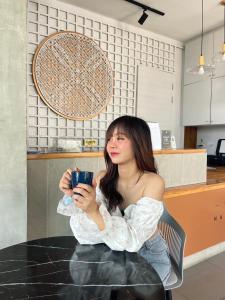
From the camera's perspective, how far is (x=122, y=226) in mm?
859

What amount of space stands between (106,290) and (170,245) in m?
0.78

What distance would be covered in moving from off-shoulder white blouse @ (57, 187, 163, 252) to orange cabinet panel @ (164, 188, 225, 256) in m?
1.14

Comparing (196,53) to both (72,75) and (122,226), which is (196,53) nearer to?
(72,75)

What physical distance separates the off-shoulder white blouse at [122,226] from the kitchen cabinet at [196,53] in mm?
2950

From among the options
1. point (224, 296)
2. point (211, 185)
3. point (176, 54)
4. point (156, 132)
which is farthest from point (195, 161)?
point (176, 54)

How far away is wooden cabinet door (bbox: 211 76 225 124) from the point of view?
3174 millimetres

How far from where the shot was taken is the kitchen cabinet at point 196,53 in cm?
331

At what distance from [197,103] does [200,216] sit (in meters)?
1.82

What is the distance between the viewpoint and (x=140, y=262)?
848mm

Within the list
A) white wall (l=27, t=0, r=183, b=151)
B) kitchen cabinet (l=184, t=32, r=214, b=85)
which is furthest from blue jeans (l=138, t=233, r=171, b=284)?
kitchen cabinet (l=184, t=32, r=214, b=85)

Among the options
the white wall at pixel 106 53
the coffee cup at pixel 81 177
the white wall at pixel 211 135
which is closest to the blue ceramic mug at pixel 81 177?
the coffee cup at pixel 81 177

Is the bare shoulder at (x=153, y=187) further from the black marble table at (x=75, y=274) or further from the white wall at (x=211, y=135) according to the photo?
the white wall at (x=211, y=135)

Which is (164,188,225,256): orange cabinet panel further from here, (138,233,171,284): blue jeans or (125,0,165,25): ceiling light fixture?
(125,0,165,25): ceiling light fixture

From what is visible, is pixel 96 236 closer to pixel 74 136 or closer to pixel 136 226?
pixel 136 226
